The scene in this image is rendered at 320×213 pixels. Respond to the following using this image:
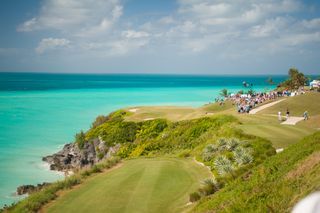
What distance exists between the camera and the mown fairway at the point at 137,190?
16625 millimetres

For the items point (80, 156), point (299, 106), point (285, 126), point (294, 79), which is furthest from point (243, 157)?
point (294, 79)

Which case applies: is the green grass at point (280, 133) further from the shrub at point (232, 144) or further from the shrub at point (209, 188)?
the shrub at point (209, 188)

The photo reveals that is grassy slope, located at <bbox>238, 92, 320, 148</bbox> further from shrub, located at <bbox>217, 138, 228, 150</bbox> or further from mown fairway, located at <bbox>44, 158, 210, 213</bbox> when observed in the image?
mown fairway, located at <bbox>44, 158, 210, 213</bbox>

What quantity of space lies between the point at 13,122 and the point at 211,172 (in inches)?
2424

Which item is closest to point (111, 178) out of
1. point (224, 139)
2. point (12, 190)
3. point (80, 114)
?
point (224, 139)

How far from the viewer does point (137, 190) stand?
18.5 meters

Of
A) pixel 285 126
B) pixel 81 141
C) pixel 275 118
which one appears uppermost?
pixel 285 126

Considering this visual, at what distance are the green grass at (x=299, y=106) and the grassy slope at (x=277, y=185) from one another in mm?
33665

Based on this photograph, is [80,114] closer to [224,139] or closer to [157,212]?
[224,139]

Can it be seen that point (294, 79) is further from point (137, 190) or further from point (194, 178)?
point (137, 190)

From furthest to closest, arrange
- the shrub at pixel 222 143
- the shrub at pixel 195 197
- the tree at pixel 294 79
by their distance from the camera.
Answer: the tree at pixel 294 79 → the shrub at pixel 222 143 → the shrub at pixel 195 197

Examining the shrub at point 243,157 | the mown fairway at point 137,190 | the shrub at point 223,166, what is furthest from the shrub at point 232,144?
the shrub at point 243,157

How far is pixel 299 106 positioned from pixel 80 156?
31.9 m

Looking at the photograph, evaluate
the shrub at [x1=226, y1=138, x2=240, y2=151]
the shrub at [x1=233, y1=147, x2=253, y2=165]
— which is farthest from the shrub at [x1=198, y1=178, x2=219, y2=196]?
the shrub at [x1=226, y1=138, x2=240, y2=151]
